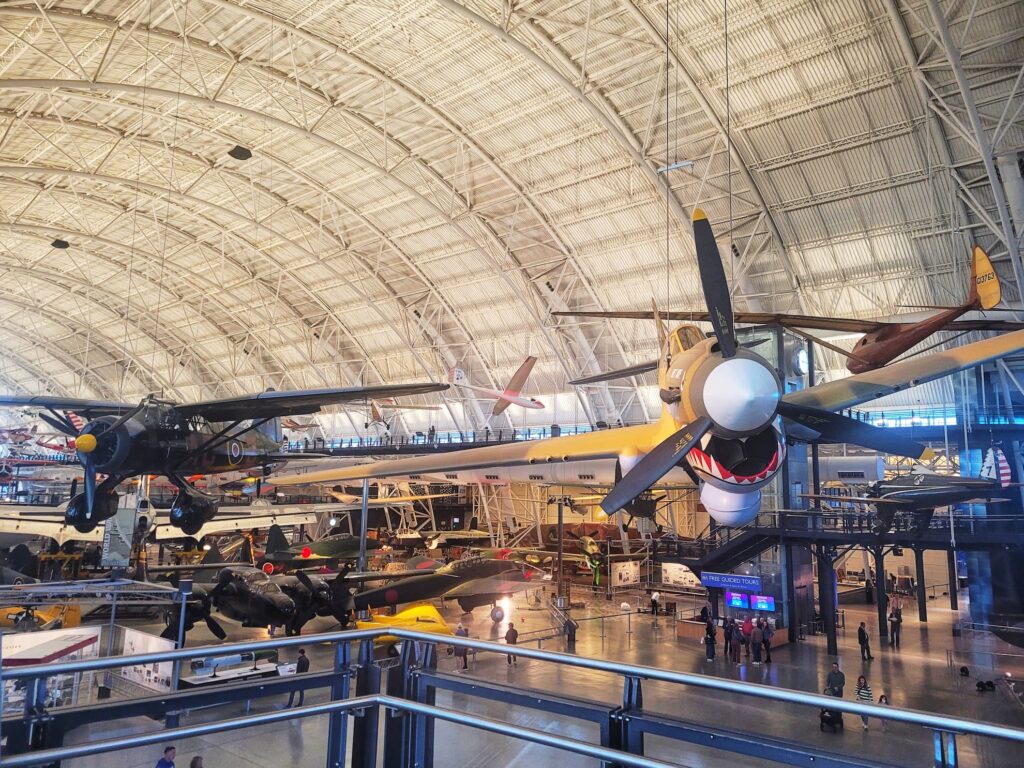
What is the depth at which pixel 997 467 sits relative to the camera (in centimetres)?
1912

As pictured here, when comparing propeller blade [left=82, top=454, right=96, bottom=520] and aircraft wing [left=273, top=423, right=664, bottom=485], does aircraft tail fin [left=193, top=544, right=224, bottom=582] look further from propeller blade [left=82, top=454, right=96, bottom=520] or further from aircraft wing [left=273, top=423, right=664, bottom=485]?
aircraft wing [left=273, top=423, right=664, bottom=485]

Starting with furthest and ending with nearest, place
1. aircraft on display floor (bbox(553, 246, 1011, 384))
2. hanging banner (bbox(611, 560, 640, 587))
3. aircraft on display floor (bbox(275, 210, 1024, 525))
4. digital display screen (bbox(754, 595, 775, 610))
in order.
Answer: hanging banner (bbox(611, 560, 640, 587))
digital display screen (bbox(754, 595, 775, 610))
aircraft on display floor (bbox(553, 246, 1011, 384))
aircraft on display floor (bbox(275, 210, 1024, 525))

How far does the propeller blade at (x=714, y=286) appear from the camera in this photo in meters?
6.67

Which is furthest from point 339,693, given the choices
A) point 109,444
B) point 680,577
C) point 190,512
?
point 680,577

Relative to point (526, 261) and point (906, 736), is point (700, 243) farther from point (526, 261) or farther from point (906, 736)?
point (526, 261)

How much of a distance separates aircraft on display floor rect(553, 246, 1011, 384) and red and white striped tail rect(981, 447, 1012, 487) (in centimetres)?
639

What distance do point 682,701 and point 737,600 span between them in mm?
7733

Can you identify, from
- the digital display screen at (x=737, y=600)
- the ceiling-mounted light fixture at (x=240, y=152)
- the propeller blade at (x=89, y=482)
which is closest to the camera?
the propeller blade at (x=89, y=482)

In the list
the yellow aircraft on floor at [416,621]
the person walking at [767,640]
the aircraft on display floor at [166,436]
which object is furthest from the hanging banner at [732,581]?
the aircraft on display floor at [166,436]

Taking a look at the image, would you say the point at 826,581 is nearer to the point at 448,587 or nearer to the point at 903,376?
the point at 448,587

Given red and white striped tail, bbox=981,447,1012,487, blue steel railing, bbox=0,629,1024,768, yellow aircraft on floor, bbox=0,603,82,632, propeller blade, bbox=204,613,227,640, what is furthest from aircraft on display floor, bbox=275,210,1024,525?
yellow aircraft on floor, bbox=0,603,82,632

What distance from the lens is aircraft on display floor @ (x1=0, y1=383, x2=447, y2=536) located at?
11852 millimetres

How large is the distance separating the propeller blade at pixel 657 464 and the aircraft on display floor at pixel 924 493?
10093 millimetres

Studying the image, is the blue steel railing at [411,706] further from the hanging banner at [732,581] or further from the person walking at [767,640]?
the hanging banner at [732,581]
